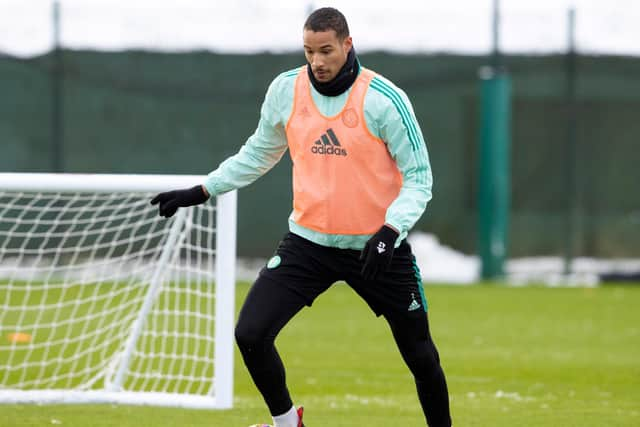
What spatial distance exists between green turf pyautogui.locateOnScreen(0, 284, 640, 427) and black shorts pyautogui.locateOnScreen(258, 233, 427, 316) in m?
1.23

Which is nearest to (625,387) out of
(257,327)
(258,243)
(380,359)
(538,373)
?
(538,373)

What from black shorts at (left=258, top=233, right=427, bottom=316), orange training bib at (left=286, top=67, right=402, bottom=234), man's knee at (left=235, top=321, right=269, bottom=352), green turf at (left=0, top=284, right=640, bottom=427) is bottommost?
green turf at (left=0, top=284, right=640, bottom=427)

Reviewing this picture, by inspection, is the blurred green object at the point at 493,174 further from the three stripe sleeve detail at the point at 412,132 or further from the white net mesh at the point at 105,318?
the three stripe sleeve detail at the point at 412,132

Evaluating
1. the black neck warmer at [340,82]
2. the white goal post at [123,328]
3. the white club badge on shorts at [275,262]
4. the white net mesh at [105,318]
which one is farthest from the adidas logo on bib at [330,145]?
the white net mesh at [105,318]

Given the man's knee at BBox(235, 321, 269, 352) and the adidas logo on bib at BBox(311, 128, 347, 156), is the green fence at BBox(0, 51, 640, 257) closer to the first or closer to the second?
the man's knee at BBox(235, 321, 269, 352)

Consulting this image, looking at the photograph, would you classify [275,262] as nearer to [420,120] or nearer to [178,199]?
[178,199]

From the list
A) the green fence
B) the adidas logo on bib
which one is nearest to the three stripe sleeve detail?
the adidas logo on bib

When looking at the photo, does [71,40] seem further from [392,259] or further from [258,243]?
[392,259]

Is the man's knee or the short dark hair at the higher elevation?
the short dark hair

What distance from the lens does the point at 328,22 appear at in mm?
5012

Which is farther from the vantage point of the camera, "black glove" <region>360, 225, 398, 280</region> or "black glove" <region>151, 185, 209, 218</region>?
"black glove" <region>151, 185, 209, 218</region>

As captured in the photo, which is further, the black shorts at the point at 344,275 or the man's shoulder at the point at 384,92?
the black shorts at the point at 344,275

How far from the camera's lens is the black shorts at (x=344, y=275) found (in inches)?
203

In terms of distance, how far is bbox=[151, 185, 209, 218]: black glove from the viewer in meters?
5.51
